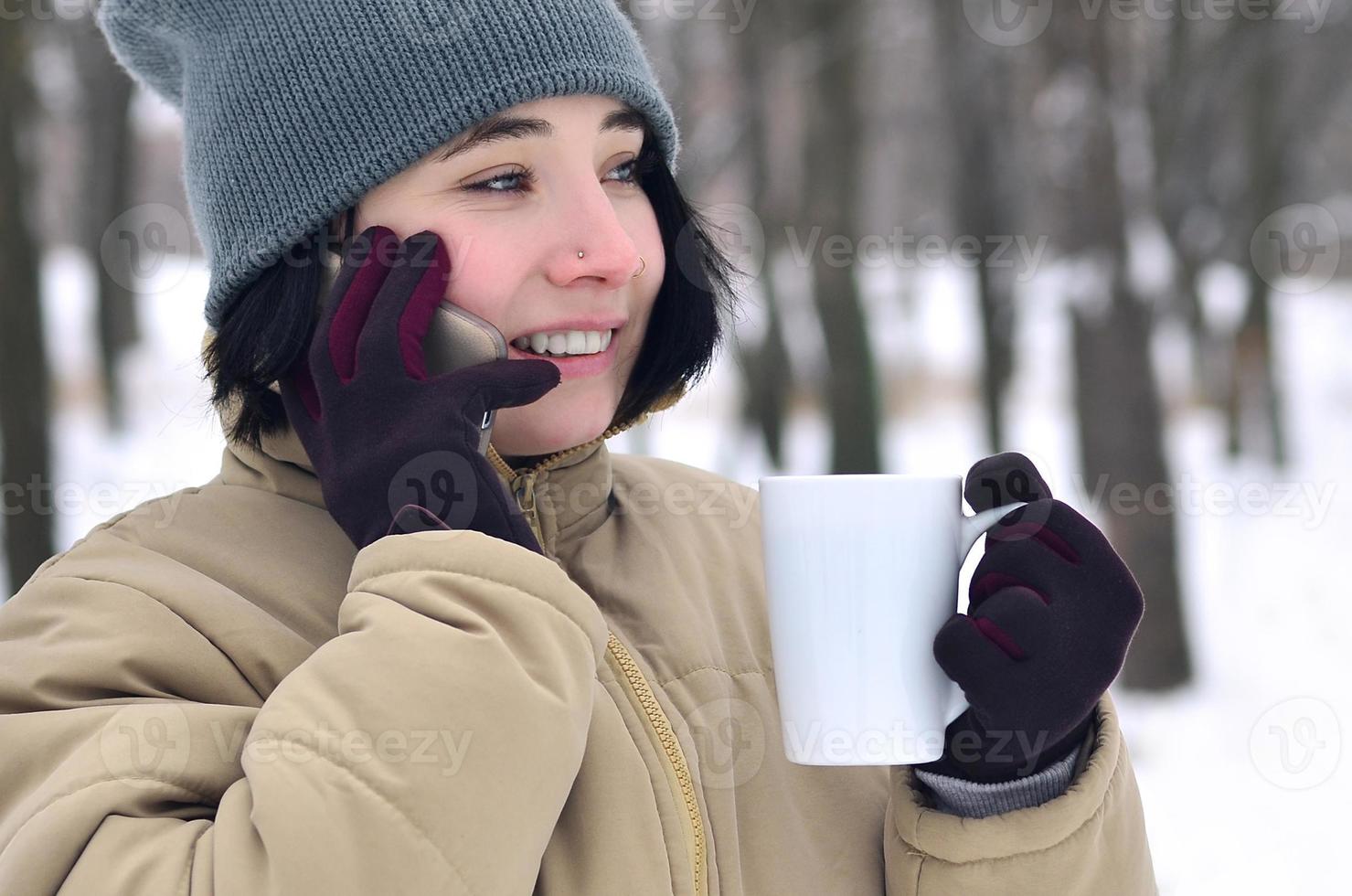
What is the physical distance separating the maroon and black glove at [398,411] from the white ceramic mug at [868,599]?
1.02 ft

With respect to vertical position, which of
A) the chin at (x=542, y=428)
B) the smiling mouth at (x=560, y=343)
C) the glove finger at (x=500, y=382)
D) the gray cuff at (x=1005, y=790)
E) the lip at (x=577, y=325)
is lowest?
the gray cuff at (x=1005, y=790)

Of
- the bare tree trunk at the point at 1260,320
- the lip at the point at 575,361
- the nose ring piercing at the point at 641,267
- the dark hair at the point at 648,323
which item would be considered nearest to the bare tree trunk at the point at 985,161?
the bare tree trunk at the point at 1260,320

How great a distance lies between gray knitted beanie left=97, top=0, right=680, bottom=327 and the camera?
1.63 metres

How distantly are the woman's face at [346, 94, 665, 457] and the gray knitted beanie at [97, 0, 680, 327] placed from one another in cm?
3

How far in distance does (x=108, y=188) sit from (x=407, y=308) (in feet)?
48.3

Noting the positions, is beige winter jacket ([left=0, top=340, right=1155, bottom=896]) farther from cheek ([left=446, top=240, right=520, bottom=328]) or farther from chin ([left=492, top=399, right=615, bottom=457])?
cheek ([left=446, top=240, right=520, bottom=328])

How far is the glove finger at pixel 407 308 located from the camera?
1423 millimetres

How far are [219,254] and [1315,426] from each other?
1662 cm

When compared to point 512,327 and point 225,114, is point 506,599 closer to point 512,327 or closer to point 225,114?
point 512,327
